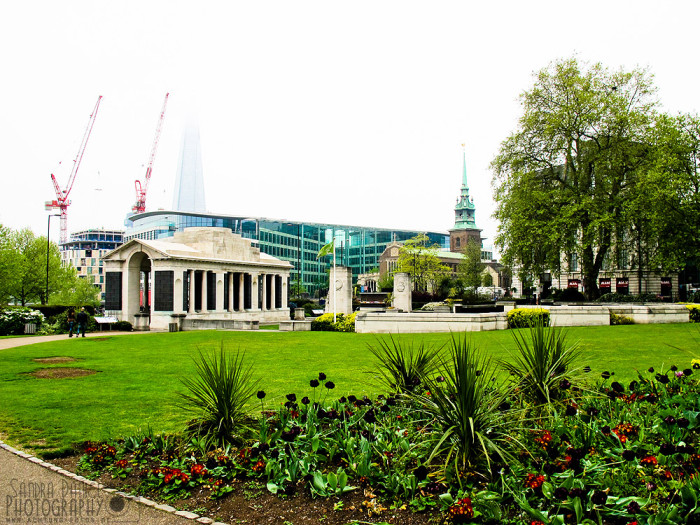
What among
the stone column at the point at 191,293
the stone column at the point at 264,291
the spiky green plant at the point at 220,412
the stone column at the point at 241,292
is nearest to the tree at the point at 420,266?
the stone column at the point at 264,291

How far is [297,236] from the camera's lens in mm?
130625

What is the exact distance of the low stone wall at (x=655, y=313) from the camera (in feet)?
87.1

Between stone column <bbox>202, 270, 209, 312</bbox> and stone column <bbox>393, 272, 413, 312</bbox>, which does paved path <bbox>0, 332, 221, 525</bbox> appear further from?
stone column <bbox>202, 270, 209, 312</bbox>

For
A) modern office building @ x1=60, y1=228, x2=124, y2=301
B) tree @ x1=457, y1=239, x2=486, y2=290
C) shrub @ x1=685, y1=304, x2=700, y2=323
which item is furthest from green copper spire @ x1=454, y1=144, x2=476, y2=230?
shrub @ x1=685, y1=304, x2=700, y2=323

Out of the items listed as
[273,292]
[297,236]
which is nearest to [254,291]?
→ [273,292]

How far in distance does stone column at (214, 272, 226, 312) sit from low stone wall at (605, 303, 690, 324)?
1018 inches

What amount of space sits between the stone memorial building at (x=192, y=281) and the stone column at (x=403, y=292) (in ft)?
31.1

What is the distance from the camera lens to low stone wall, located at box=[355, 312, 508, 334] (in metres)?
23.9

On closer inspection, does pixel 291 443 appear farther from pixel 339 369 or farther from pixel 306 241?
pixel 306 241

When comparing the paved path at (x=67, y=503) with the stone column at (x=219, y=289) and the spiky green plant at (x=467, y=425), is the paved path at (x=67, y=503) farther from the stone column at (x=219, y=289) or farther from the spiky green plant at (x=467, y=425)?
the stone column at (x=219, y=289)

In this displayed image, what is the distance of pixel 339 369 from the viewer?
13.1m

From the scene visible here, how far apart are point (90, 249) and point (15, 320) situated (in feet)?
484

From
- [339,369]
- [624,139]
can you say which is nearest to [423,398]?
[339,369]

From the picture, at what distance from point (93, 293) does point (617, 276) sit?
71837 millimetres
